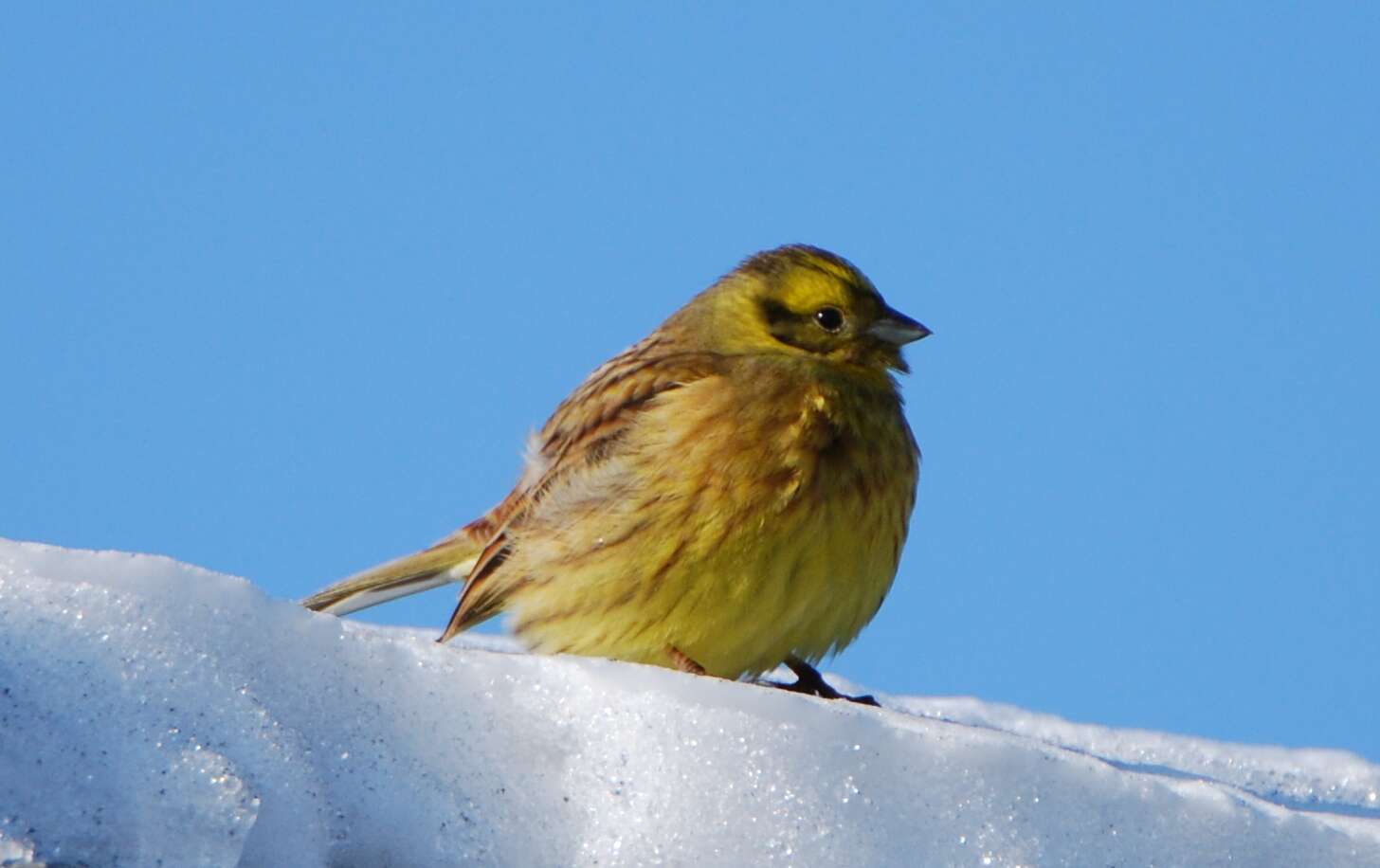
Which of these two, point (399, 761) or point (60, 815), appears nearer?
point (60, 815)

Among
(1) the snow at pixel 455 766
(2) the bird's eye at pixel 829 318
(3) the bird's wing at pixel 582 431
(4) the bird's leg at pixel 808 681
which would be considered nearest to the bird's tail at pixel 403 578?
(3) the bird's wing at pixel 582 431

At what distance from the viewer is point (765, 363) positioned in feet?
15.2

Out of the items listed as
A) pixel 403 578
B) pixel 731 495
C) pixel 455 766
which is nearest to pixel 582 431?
pixel 731 495

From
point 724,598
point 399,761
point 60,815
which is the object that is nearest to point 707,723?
point 399,761

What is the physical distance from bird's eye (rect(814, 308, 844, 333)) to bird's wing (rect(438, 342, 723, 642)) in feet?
1.07

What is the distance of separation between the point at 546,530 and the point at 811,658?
777 millimetres

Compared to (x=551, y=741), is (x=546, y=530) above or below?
above

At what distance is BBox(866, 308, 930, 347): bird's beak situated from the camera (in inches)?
191

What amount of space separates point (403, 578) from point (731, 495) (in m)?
1.73

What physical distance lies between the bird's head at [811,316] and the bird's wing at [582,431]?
0.20 metres

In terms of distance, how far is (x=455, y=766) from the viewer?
243 cm

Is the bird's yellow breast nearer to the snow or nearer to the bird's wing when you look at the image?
the bird's wing

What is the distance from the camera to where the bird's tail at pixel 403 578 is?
215 inches

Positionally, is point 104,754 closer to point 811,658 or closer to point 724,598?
point 724,598
